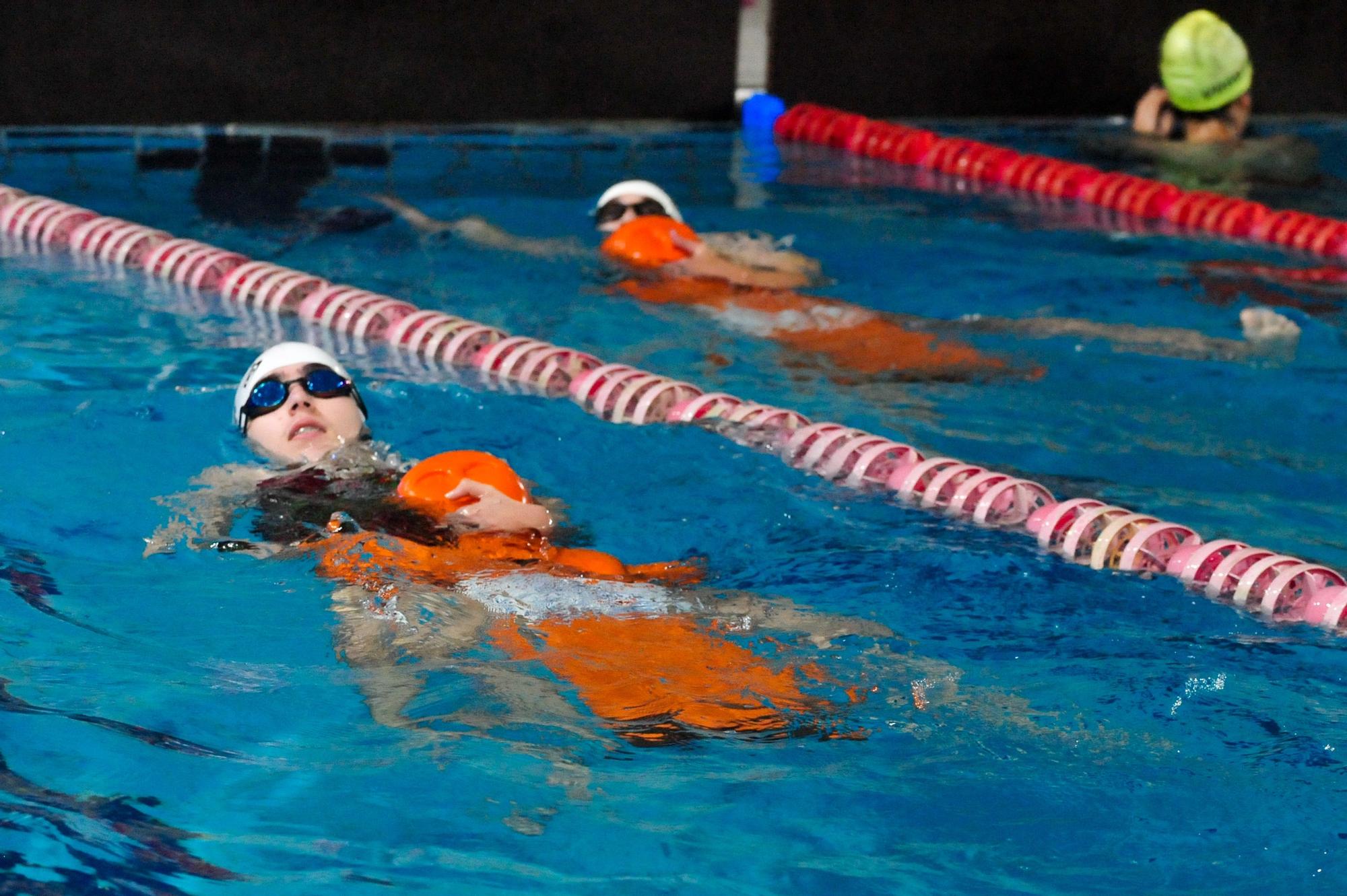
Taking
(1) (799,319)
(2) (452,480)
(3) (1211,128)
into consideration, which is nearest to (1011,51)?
(3) (1211,128)

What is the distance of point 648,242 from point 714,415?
225cm

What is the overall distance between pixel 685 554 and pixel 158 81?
772 centimetres

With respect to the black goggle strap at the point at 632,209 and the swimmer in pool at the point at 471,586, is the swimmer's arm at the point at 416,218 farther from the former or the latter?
the swimmer in pool at the point at 471,586

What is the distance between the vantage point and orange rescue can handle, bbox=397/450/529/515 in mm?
4246

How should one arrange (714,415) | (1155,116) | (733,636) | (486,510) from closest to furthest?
1. (733,636)
2. (486,510)
3. (714,415)
4. (1155,116)

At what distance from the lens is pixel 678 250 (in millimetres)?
7570

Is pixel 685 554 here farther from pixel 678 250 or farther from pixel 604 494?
pixel 678 250

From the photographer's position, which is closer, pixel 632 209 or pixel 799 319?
pixel 799 319

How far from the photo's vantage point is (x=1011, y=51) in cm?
1283

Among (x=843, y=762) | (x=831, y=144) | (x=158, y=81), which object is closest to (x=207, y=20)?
(x=158, y=81)

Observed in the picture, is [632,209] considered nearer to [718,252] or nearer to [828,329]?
[718,252]

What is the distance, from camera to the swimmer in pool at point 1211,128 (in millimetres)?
10312

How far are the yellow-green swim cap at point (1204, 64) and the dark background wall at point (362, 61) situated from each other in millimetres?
3403

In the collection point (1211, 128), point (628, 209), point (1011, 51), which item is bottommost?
point (628, 209)
